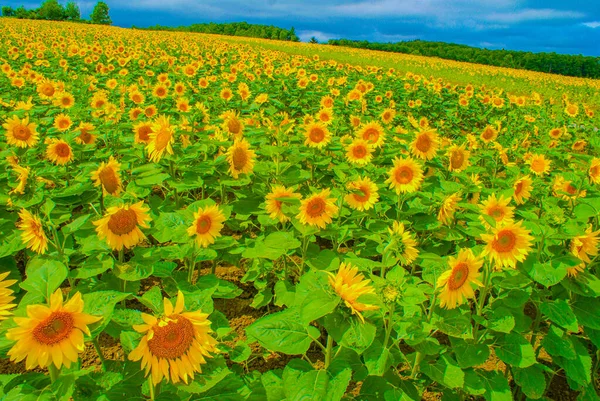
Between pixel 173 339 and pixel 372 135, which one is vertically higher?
pixel 372 135

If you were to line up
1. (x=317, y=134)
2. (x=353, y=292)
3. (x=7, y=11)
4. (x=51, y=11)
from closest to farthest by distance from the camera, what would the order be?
1. (x=353, y=292)
2. (x=317, y=134)
3. (x=7, y=11)
4. (x=51, y=11)

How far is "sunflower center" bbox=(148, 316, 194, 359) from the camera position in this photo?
1.55 metres

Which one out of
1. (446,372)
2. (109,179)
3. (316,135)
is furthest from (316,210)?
(316,135)

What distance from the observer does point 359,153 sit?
4383 mm

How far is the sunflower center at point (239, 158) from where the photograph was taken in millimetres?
3577

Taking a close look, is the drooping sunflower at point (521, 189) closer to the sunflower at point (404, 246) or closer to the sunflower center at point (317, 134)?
the sunflower at point (404, 246)

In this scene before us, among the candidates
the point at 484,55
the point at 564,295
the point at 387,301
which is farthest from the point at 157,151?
the point at 484,55

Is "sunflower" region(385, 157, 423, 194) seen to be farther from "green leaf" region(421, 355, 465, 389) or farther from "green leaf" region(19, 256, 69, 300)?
"green leaf" region(19, 256, 69, 300)

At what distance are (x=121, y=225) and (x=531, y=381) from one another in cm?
255

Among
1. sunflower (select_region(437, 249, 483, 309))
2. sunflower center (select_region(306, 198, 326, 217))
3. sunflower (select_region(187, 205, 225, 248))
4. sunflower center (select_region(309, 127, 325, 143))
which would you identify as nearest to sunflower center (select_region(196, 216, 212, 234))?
sunflower (select_region(187, 205, 225, 248))

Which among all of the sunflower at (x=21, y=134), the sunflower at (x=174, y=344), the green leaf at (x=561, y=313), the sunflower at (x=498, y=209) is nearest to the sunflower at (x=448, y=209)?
the sunflower at (x=498, y=209)

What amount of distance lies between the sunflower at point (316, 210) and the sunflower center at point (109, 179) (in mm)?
1403

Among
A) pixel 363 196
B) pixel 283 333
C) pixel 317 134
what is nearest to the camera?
pixel 283 333

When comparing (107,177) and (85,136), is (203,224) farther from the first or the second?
(85,136)
